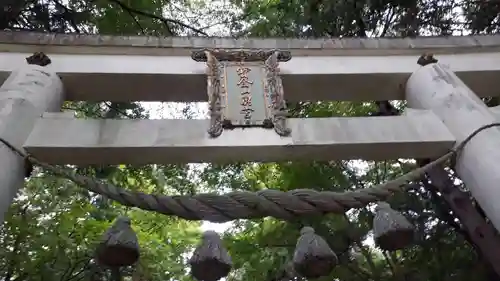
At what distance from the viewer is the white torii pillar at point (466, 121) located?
3133 mm

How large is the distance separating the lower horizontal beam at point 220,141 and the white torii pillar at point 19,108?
94 millimetres

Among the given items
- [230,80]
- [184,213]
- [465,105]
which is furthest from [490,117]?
[184,213]

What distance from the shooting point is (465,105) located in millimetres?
3684

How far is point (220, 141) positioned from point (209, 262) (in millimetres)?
973

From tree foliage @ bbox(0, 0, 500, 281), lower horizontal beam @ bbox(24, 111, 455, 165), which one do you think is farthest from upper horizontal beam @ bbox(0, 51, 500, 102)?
tree foliage @ bbox(0, 0, 500, 281)

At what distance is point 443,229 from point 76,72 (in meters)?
3.71

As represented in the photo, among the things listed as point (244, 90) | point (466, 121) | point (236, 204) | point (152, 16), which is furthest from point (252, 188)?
point (236, 204)

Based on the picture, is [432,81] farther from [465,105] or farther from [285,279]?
[285,279]

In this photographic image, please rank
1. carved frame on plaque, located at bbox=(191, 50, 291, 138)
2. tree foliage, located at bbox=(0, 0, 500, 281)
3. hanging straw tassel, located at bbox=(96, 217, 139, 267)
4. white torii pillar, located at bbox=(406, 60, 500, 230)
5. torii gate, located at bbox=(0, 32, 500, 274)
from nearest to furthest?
hanging straw tassel, located at bbox=(96, 217, 139, 267) < white torii pillar, located at bbox=(406, 60, 500, 230) < torii gate, located at bbox=(0, 32, 500, 274) < carved frame on plaque, located at bbox=(191, 50, 291, 138) < tree foliage, located at bbox=(0, 0, 500, 281)

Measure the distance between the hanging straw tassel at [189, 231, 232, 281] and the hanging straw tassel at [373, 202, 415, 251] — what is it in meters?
0.86

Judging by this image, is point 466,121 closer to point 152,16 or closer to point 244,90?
point 244,90

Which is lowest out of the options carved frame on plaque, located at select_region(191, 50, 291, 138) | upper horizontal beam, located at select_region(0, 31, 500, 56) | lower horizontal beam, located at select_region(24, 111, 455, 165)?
lower horizontal beam, located at select_region(24, 111, 455, 165)

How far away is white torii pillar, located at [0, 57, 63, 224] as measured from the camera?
2990mm

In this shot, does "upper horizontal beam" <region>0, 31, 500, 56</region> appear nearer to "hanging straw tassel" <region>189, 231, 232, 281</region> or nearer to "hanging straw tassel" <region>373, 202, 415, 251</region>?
"hanging straw tassel" <region>373, 202, 415, 251</region>
